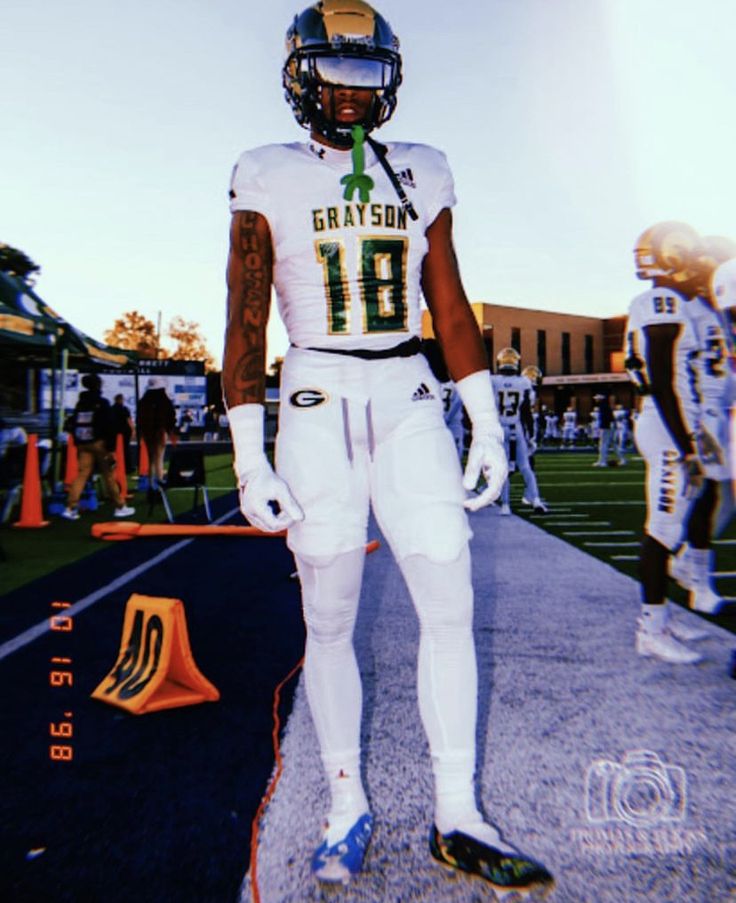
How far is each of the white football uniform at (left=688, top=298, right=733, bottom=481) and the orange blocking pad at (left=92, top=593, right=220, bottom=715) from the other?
9.40ft

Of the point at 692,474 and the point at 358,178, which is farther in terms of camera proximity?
the point at 692,474

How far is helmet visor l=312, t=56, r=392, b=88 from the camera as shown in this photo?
223 centimetres

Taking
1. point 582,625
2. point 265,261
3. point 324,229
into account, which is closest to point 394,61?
point 324,229

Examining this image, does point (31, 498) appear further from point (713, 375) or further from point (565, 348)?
point (565, 348)

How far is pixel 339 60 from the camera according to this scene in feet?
7.33

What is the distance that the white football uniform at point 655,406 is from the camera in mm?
4074

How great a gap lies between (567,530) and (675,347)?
5409 millimetres

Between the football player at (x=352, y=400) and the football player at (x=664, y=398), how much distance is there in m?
2.11

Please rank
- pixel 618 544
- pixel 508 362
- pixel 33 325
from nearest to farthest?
pixel 618 544, pixel 508 362, pixel 33 325

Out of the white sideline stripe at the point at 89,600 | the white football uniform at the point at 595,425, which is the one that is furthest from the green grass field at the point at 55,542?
the white football uniform at the point at 595,425

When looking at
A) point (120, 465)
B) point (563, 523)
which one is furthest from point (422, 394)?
point (120, 465)

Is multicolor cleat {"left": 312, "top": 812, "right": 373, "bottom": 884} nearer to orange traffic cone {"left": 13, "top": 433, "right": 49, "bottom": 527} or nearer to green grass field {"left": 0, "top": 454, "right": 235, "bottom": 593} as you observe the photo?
green grass field {"left": 0, "top": 454, "right": 235, "bottom": 593}

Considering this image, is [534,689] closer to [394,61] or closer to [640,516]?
[394,61]

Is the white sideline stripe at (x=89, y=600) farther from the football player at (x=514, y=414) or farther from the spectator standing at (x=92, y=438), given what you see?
the football player at (x=514, y=414)
